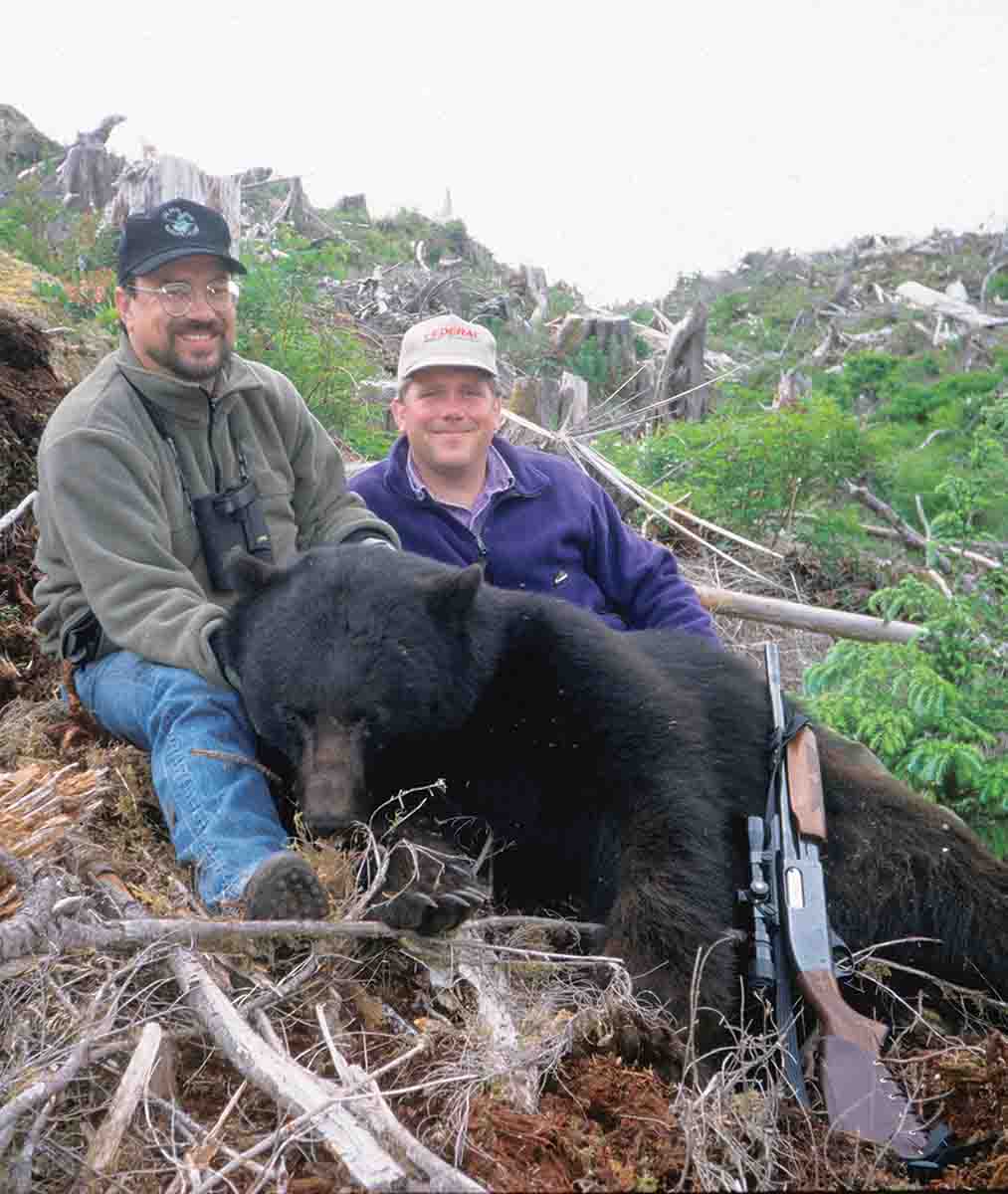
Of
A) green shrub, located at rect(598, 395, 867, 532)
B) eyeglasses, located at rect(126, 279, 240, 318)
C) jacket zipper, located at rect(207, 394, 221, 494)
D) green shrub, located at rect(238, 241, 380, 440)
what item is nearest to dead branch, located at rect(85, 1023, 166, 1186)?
jacket zipper, located at rect(207, 394, 221, 494)

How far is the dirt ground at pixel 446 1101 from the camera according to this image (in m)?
1.95

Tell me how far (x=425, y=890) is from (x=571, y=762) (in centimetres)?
67

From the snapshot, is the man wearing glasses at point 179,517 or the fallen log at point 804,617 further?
the fallen log at point 804,617

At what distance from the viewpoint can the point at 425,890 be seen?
2.59 m

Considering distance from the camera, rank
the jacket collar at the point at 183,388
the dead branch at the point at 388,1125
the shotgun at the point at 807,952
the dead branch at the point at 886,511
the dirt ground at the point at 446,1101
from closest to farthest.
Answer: the dead branch at the point at 388,1125 < the dirt ground at the point at 446,1101 < the shotgun at the point at 807,952 < the jacket collar at the point at 183,388 < the dead branch at the point at 886,511

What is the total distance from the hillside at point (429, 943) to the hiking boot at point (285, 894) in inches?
2.7

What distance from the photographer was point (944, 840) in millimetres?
3369

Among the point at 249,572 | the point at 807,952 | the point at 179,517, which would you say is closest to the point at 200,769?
the point at 249,572

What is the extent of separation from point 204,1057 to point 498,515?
2815 millimetres

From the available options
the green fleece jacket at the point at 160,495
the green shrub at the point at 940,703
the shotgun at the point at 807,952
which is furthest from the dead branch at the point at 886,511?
the green fleece jacket at the point at 160,495

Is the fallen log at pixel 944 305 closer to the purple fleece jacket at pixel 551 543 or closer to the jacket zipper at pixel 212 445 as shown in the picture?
the purple fleece jacket at pixel 551 543

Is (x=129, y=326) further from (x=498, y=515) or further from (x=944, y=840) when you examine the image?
(x=944, y=840)

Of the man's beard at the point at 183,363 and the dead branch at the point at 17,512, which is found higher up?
the man's beard at the point at 183,363

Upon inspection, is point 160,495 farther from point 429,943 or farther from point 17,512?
point 429,943
